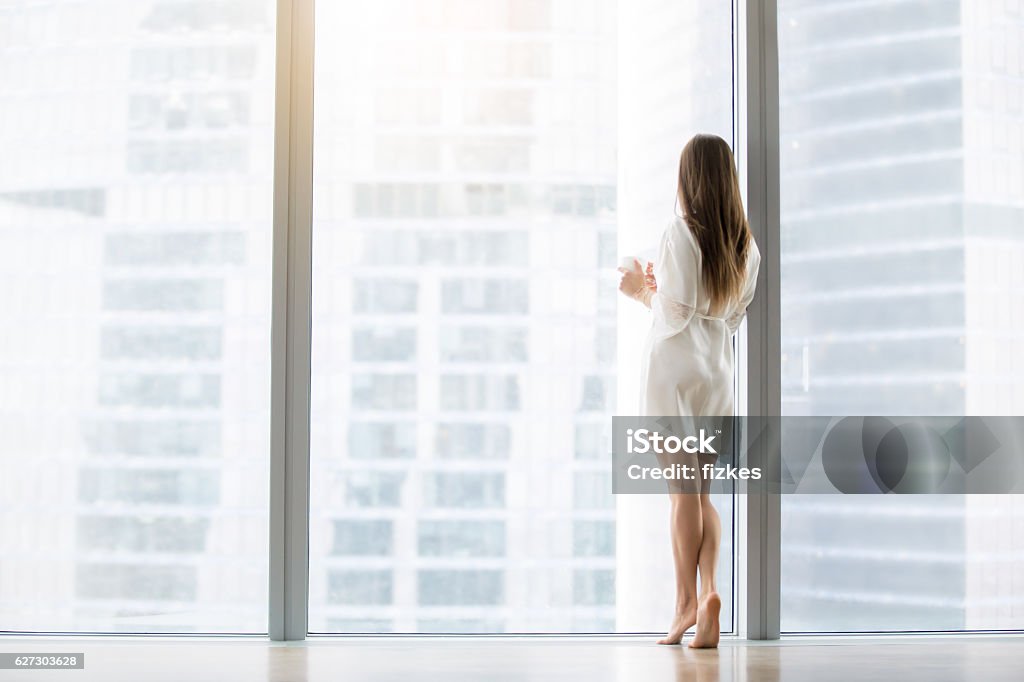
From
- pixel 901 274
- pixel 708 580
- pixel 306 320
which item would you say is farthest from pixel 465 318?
pixel 901 274

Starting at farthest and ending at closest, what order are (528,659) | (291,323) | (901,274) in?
(901,274)
(291,323)
(528,659)

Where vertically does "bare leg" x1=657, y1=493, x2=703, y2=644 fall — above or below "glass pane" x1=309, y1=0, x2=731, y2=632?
below

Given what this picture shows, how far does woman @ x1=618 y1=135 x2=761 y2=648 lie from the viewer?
7.46ft

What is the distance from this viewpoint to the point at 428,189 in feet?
8.11

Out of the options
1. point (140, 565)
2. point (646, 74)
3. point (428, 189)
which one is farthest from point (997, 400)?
point (140, 565)

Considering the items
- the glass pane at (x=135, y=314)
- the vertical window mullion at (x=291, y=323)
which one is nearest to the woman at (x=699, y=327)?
the vertical window mullion at (x=291, y=323)

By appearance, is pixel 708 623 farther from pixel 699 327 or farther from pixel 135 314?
A: pixel 135 314

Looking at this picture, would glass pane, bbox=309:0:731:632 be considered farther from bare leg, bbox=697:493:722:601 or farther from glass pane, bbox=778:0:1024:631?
glass pane, bbox=778:0:1024:631

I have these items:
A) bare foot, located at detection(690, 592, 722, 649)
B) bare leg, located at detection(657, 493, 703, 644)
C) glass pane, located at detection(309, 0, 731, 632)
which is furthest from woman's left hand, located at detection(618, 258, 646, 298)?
bare foot, located at detection(690, 592, 722, 649)

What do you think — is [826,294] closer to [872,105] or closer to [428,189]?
[872,105]

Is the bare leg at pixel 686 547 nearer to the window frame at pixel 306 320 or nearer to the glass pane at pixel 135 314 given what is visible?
the window frame at pixel 306 320

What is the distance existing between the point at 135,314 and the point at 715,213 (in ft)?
5.20

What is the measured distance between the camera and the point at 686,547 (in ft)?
7.57

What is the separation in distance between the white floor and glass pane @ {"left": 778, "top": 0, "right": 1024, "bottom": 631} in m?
0.18
